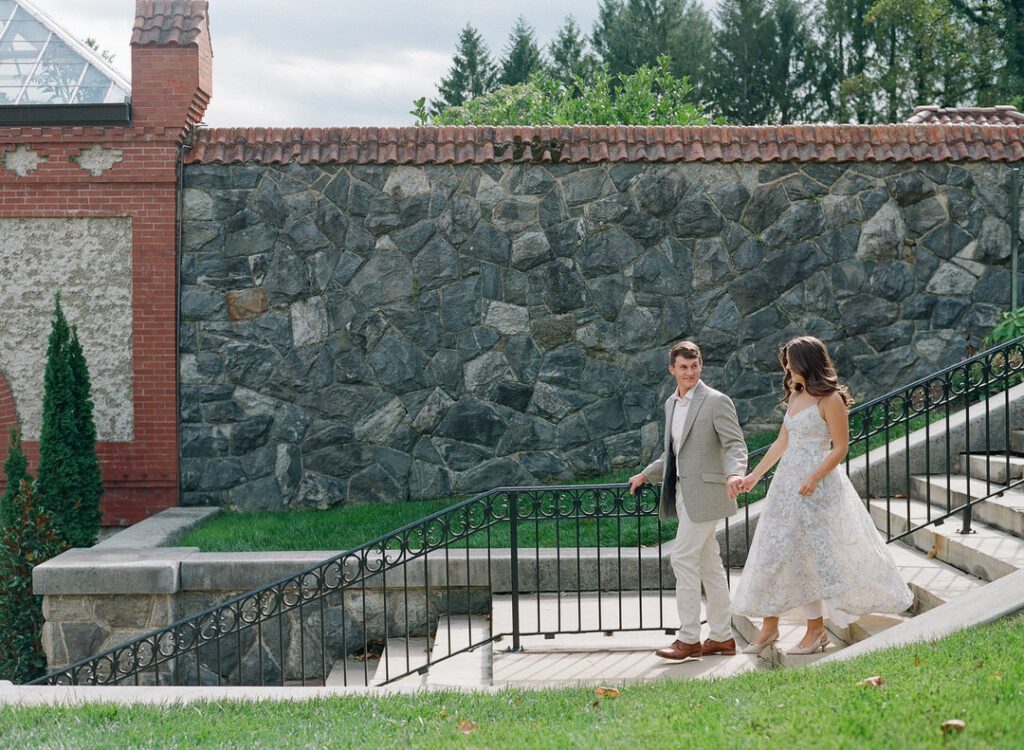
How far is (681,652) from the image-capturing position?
256 inches

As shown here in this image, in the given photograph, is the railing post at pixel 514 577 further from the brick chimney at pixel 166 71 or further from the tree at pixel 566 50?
the tree at pixel 566 50

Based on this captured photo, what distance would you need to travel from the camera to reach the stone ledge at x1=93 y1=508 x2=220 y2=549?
29.9 feet

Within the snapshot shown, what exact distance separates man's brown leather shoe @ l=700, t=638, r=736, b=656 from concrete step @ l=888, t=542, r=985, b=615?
114 cm

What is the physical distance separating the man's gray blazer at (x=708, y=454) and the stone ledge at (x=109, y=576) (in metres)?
4.04

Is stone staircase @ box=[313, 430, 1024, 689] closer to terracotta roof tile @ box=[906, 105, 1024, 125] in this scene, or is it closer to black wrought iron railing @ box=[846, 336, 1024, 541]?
black wrought iron railing @ box=[846, 336, 1024, 541]

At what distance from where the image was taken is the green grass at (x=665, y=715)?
163 inches

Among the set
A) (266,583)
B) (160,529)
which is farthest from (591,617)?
(160,529)

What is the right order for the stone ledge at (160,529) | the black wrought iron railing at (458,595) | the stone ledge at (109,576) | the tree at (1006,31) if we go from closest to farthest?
1. the black wrought iron railing at (458,595)
2. the stone ledge at (109,576)
3. the stone ledge at (160,529)
4. the tree at (1006,31)

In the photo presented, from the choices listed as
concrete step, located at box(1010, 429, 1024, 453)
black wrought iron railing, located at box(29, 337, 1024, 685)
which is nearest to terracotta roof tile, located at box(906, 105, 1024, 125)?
concrete step, located at box(1010, 429, 1024, 453)

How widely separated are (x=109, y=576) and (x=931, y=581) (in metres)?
5.71

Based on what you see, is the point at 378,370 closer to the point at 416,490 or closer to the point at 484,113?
the point at 416,490

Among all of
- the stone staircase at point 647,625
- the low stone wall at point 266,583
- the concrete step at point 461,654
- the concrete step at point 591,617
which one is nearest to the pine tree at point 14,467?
the low stone wall at point 266,583

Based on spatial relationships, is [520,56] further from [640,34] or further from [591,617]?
[591,617]

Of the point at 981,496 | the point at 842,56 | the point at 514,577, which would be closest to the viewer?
the point at 514,577
